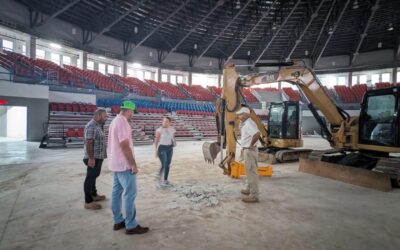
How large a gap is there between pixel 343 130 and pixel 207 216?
6033 millimetres

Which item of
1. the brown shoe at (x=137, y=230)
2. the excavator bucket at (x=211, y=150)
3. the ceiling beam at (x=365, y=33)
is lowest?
the brown shoe at (x=137, y=230)

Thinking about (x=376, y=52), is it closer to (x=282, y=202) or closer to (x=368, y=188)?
(x=368, y=188)

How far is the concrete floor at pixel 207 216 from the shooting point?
2.96 metres

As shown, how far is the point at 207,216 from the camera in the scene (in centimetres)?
381

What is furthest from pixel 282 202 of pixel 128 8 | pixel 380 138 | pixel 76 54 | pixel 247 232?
pixel 76 54

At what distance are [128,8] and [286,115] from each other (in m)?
14.8

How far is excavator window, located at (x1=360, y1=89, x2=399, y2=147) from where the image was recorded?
6203mm

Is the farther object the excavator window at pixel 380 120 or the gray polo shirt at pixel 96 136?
the excavator window at pixel 380 120

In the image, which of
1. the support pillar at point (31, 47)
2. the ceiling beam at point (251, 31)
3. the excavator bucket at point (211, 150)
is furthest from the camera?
the ceiling beam at point (251, 31)

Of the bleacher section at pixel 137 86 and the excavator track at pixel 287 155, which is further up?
the bleacher section at pixel 137 86

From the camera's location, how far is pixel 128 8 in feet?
58.4

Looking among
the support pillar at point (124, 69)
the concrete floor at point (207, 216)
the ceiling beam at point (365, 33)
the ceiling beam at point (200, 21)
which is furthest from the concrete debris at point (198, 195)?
the ceiling beam at point (365, 33)

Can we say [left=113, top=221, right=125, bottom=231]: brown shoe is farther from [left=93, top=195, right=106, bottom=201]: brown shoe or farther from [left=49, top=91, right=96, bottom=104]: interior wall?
[left=49, top=91, right=96, bottom=104]: interior wall

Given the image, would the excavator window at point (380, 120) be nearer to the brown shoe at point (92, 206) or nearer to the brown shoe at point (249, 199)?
the brown shoe at point (249, 199)
